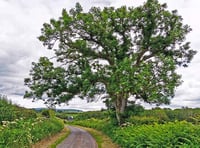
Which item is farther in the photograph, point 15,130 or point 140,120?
point 140,120

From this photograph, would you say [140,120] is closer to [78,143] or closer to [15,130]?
[78,143]

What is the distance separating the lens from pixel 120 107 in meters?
36.9

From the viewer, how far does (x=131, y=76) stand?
3216 cm

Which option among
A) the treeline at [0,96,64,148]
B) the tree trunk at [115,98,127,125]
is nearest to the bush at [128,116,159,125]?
the tree trunk at [115,98,127,125]

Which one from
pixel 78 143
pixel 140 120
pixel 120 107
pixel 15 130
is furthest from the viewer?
pixel 120 107

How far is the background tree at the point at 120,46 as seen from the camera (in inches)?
1358

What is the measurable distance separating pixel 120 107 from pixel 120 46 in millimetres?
6089

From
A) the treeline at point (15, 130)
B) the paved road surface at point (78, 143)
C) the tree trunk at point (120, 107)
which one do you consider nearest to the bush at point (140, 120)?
the tree trunk at point (120, 107)

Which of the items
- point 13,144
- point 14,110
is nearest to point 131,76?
point 14,110

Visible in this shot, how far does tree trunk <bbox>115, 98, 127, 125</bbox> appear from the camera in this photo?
118 feet

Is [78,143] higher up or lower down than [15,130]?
lower down

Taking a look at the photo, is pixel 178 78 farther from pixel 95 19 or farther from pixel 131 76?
pixel 95 19

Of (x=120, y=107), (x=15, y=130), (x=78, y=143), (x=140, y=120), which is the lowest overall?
(x=78, y=143)

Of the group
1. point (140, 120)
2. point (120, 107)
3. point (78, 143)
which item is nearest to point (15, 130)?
point (78, 143)
